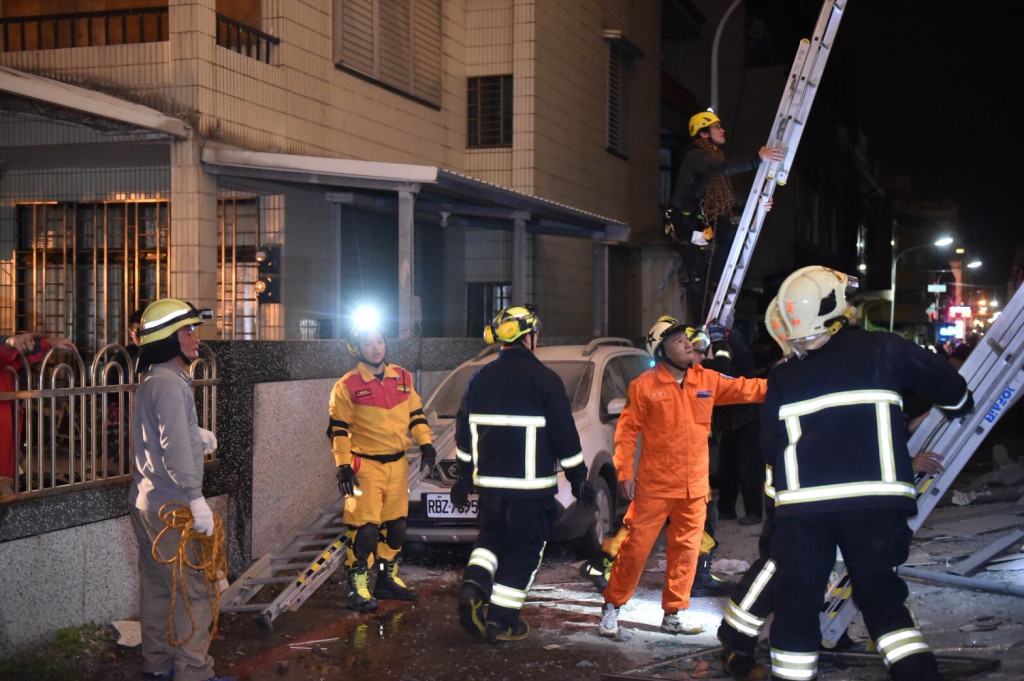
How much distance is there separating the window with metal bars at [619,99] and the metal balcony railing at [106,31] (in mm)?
9377

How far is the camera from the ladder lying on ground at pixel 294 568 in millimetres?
6891

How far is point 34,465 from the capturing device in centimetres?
655

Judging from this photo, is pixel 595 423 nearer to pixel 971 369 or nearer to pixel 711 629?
pixel 711 629

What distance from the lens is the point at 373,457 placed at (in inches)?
288

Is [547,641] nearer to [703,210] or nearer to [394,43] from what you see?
[703,210]

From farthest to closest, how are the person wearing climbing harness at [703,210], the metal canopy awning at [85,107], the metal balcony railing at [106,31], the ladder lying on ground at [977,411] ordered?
the metal balcony railing at [106,31]
the metal canopy awning at [85,107]
the person wearing climbing harness at [703,210]
the ladder lying on ground at [977,411]

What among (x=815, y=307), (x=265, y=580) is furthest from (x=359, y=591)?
(x=815, y=307)

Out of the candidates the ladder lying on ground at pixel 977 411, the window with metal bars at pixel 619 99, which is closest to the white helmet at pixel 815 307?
the ladder lying on ground at pixel 977 411

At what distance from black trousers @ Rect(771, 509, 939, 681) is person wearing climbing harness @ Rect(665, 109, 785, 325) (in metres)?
3.71

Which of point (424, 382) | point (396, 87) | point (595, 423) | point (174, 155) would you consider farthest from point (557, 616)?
point (396, 87)

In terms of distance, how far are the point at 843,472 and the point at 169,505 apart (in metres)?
3.28

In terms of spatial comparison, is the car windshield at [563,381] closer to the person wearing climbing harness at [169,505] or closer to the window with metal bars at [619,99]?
the person wearing climbing harness at [169,505]

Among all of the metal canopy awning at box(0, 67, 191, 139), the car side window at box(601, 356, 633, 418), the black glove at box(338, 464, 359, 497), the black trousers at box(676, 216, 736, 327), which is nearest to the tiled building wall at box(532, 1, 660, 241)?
the car side window at box(601, 356, 633, 418)

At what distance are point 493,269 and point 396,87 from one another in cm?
334
